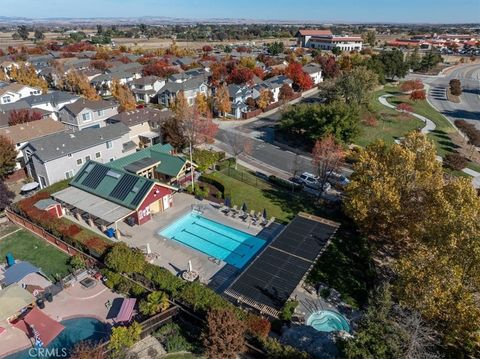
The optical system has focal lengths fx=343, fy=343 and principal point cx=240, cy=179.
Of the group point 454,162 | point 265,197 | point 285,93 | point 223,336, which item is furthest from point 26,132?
point 454,162

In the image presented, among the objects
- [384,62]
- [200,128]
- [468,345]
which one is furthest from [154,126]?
[384,62]

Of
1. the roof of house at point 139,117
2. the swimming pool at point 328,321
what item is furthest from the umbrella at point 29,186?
the swimming pool at point 328,321

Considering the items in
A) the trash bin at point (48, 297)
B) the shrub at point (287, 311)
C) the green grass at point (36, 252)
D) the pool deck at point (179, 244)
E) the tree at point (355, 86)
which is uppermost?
the tree at point (355, 86)

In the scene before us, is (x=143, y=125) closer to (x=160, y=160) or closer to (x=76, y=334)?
(x=160, y=160)

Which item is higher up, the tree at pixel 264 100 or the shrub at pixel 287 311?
the tree at pixel 264 100

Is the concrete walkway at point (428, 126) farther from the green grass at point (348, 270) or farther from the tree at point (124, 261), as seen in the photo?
the tree at point (124, 261)

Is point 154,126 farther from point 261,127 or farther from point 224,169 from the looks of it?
point 261,127
